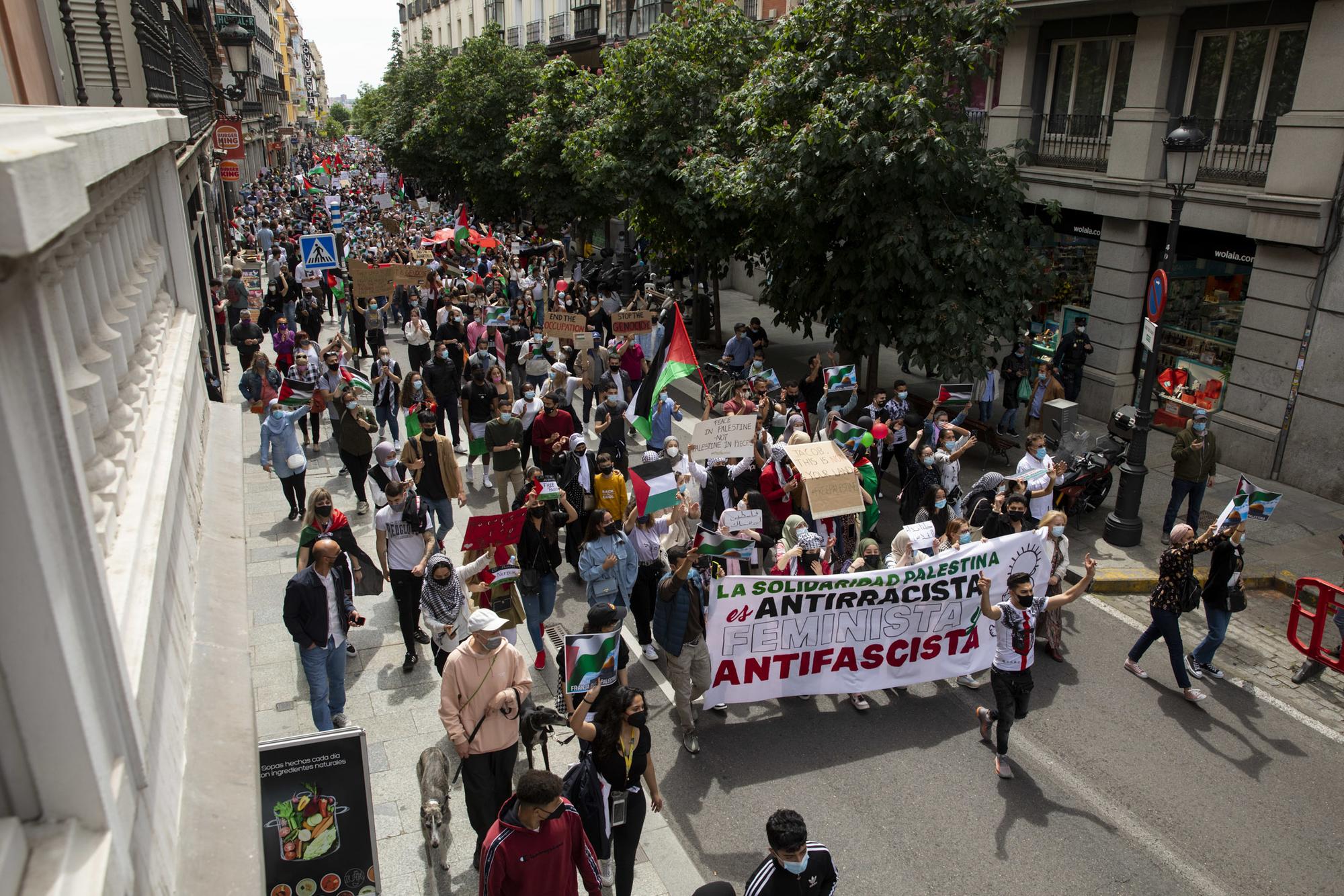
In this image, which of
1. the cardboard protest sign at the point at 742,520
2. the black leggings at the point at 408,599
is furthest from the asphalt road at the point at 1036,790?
the cardboard protest sign at the point at 742,520

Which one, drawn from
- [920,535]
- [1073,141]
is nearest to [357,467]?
[920,535]

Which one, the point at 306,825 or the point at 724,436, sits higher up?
the point at 724,436

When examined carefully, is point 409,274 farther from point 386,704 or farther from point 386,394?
point 386,704

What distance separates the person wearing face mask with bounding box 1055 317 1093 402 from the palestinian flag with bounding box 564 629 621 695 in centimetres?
1339

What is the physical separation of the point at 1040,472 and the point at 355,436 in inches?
294

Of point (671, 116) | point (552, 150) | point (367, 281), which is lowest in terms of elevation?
point (367, 281)

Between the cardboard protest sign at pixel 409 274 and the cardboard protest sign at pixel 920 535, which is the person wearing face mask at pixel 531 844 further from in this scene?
the cardboard protest sign at pixel 409 274

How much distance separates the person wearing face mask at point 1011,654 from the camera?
7.37 m

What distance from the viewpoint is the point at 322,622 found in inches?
275

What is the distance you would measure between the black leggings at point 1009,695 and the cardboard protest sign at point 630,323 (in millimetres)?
10267

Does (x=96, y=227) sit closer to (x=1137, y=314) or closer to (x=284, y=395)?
(x=284, y=395)

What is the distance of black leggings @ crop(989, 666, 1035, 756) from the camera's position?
24.7ft

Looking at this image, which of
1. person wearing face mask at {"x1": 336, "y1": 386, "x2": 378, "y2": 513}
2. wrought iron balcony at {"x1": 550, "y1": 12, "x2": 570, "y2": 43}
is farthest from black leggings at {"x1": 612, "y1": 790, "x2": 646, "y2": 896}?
wrought iron balcony at {"x1": 550, "y1": 12, "x2": 570, "y2": 43}

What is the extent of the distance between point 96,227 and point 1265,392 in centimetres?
1573
